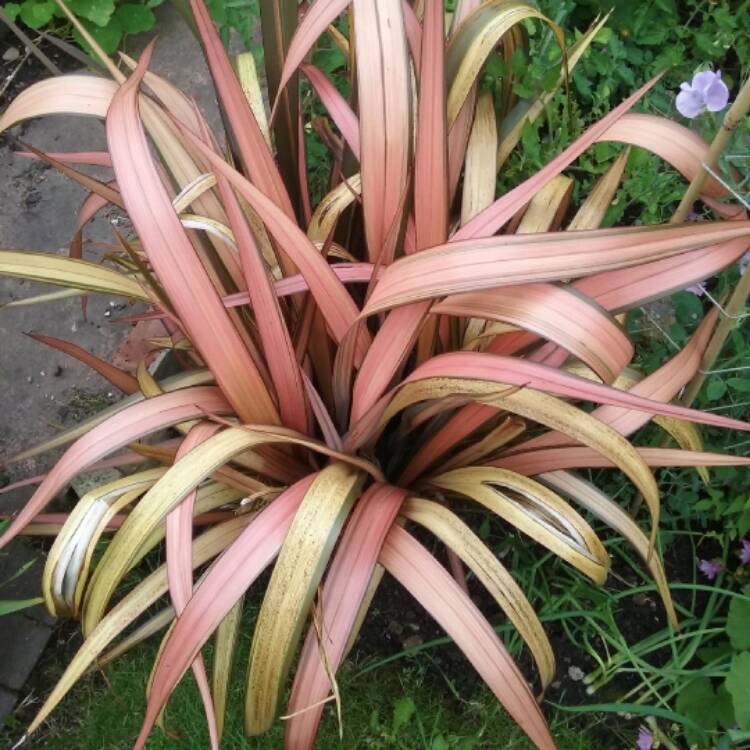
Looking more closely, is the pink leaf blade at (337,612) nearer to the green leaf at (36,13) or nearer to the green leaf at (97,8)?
the green leaf at (97,8)

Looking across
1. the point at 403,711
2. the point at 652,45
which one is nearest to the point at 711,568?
the point at 403,711

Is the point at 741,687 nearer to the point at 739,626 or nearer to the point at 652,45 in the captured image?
the point at 739,626

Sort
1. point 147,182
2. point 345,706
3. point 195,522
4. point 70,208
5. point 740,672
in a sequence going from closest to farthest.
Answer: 1. point 147,182
2. point 740,672
3. point 195,522
4. point 345,706
5. point 70,208

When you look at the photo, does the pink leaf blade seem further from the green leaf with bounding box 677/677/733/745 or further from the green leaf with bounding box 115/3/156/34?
the green leaf with bounding box 115/3/156/34

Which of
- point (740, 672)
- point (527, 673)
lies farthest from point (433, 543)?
point (740, 672)

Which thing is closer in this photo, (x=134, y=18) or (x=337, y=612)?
(x=337, y=612)

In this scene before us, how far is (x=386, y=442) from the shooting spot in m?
1.35

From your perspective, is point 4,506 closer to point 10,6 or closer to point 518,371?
point 518,371

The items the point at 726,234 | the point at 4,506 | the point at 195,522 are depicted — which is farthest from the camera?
the point at 4,506

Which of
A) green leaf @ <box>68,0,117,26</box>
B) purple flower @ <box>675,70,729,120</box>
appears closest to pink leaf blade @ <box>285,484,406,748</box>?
purple flower @ <box>675,70,729,120</box>

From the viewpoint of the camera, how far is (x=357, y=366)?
4.19 feet

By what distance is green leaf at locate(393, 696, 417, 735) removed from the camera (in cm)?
141

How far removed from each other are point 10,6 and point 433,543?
176cm

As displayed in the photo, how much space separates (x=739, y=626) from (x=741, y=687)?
126 mm
